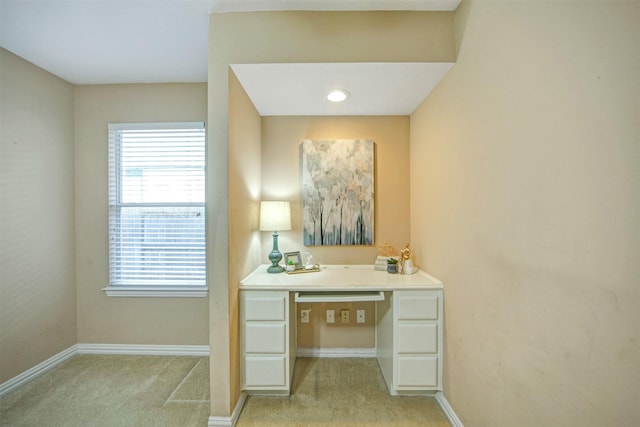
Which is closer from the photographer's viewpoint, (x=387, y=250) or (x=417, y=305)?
(x=417, y=305)

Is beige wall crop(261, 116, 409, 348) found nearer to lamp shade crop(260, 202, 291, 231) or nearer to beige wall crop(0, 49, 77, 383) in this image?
lamp shade crop(260, 202, 291, 231)

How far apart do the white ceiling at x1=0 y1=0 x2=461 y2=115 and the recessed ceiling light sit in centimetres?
7

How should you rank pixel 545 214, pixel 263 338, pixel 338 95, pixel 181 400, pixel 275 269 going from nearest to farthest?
1. pixel 545 214
2. pixel 263 338
3. pixel 181 400
4. pixel 338 95
5. pixel 275 269

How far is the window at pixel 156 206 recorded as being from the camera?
7.77ft

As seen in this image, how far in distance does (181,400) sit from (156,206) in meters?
1.64

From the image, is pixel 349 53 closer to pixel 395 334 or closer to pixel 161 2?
pixel 161 2

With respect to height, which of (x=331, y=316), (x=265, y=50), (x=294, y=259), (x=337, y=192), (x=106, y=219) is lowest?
(x=331, y=316)

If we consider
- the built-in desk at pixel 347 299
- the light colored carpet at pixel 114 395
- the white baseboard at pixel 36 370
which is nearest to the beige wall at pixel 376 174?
the built-in desk at pixel 347 299

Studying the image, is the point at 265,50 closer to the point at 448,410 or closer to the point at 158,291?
the point at 158,291

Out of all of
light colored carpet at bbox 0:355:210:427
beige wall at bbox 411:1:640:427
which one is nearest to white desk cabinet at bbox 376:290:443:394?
beige wall at bbox 411:1:640:427

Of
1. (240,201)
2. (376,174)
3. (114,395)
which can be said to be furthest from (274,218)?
(114,395)

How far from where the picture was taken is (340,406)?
5.72 ft

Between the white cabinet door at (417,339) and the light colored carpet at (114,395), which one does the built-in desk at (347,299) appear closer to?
the white cabinet door at (417,339)

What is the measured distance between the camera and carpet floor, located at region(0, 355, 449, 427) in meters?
1.64
